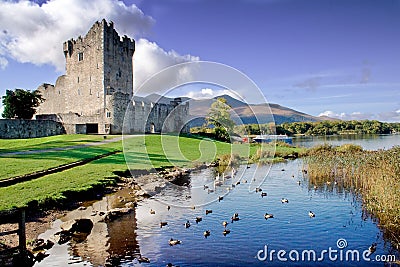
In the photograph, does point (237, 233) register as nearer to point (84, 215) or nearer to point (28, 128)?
point (84, 215)

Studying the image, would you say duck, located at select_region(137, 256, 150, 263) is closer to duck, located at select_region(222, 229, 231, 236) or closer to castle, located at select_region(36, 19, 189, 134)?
duck, located at select_region(222, 229, 231, 236)

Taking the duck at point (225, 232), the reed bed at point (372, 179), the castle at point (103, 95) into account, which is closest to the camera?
the duck at point (225, 232)

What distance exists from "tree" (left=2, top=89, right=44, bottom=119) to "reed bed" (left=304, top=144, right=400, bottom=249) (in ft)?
153

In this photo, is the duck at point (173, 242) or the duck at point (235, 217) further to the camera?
the duck at point (235, 217)

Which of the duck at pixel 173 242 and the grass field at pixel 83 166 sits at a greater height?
the grass field at pixel 83 166

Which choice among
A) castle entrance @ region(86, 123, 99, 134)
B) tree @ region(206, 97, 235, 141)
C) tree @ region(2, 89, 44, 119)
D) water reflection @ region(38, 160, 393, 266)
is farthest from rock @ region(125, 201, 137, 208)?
tree @ region(2, 89, 44, 119)

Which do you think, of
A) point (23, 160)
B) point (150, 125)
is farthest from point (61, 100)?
point (23, 160)

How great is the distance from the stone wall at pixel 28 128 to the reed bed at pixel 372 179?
37.0 metres

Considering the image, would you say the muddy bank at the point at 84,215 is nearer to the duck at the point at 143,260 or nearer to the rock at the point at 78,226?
the rock at the point at 78,226

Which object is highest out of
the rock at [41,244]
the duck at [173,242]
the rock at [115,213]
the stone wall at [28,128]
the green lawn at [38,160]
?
the stone wall at [28,128]

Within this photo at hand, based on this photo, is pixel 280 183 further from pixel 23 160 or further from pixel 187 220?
pixel 23 160

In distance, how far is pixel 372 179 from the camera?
19.3 metres

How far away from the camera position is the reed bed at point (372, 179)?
1440 centimetres

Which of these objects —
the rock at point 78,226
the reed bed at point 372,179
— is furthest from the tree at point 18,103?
the rock at point 78,226
